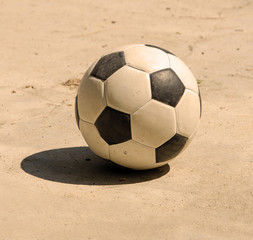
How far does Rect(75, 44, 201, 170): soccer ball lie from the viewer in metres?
3.87

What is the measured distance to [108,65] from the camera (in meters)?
4.04

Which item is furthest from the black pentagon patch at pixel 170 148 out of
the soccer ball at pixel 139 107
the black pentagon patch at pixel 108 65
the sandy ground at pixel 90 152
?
the black pentagon patch at pixel 108 65

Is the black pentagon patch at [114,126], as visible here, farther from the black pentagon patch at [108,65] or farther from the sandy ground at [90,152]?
the sandy ground at [90,152]

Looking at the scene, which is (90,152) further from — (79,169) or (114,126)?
(114,126)

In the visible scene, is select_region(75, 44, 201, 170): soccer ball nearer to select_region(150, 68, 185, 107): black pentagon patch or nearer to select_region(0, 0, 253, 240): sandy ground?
select_region(150, 68, 185, 107): black pentagon patch

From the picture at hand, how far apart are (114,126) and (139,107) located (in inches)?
9.1

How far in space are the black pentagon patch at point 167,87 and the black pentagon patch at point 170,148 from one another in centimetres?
26

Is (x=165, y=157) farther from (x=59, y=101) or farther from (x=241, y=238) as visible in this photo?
(x=59, y=101)

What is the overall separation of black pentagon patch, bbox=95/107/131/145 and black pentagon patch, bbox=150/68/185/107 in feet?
0.89

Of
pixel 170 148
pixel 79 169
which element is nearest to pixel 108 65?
pixel 170 148

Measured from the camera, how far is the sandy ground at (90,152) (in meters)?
3.50

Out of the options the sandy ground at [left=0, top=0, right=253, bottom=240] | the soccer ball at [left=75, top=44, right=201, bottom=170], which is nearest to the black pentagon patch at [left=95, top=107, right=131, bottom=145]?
the soccer ball at [left=75, top=44, right=201, bottom=170]

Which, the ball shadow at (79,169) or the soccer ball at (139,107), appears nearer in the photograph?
the soccer ball at (139,107)

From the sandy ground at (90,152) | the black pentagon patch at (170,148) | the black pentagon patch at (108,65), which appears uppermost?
the black pentagon patch at (108,65)
